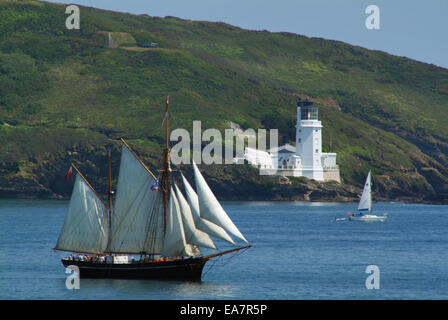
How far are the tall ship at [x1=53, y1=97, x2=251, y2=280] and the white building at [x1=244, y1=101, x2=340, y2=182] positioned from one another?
12103 cm

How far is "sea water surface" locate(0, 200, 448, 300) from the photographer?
58.2m

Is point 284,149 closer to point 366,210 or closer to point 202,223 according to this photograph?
point 366,210

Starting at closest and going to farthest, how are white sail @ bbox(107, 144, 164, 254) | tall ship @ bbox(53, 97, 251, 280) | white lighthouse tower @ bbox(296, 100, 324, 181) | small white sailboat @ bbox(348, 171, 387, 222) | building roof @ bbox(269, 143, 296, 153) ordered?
tall ship @ bbox(53, 97, 251, 280)
white sail @ bbox(107, 144, 164, 254)
small white sailboat @ bbox(348, 171, 387, 222)
white lighthouse tower @ bbox(296, 100, 324, 181)
building roof @ bbox(269, 143, 296, 153)

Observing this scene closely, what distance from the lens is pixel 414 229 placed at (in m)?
113

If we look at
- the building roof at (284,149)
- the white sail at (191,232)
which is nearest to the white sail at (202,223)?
the white sail at (191,232)

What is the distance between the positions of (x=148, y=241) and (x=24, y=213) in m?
77.2

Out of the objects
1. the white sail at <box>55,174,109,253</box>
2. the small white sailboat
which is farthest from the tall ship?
the small white sailboat

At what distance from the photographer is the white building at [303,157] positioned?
184750 mm

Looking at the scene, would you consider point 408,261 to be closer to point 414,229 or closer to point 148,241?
point 148,241

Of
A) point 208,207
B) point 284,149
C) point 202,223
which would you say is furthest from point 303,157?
point 208,207

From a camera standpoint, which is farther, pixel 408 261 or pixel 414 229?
pixel 414 229

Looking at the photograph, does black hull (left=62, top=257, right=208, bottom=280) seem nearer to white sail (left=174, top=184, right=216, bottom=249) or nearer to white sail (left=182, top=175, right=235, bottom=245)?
white sail (left=174, top=184, right=216, bottom=249)
